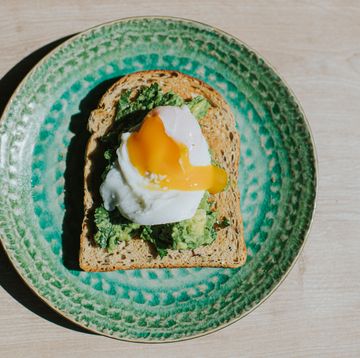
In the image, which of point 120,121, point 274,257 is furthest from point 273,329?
point 120,121

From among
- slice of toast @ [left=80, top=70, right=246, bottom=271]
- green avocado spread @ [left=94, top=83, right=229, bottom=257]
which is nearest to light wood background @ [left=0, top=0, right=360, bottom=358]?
slice of toast @ [left=80, top=70, right=246, bottom=271]

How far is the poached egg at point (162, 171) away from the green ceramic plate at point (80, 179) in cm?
52

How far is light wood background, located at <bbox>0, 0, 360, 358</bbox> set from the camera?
2.97 metres

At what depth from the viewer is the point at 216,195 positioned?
294cm

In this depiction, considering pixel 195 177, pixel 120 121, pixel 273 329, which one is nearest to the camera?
pixel 195 177

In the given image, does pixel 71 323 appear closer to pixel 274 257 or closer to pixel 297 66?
pixel 274 257

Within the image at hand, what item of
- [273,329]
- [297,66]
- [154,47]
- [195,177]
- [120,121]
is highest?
[154,47]

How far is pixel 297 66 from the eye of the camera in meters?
3.22

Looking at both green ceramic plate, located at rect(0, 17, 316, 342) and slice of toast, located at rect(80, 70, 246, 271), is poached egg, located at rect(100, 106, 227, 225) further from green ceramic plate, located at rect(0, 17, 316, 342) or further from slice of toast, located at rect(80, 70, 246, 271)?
green ceramic plate, located at rect(0, 17, 316, 342)

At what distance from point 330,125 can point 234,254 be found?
1.12 m

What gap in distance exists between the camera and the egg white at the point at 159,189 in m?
2.53

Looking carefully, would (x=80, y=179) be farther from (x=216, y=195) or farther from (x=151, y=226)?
(x=216, y=195)

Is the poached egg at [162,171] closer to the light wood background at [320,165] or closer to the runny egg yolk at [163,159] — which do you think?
the runny egg yolk at [163,159]

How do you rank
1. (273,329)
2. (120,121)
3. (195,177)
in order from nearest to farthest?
(195,177) → (120,121) → (273,329)
